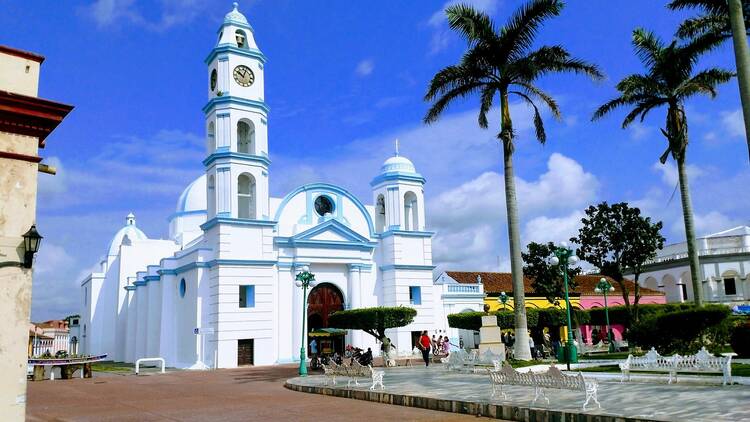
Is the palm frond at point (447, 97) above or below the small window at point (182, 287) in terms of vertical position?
above

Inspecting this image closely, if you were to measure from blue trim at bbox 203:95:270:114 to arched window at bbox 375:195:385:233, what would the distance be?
31.5 feet

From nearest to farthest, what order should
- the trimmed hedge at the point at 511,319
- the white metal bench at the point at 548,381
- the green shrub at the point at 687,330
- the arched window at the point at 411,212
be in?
the white metal bench at the point at 548,381, the green shrub at the point at 687,330, the trimmed hedge at the point at 511,319, the arched window at the point at 411,212

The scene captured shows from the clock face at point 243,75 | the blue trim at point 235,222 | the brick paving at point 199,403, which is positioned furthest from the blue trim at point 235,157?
the brick paving at point 199,403

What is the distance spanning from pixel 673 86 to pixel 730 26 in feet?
27.1

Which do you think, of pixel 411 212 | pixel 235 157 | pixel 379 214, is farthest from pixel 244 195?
pixel 411 212

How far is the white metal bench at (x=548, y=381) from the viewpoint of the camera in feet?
36.8

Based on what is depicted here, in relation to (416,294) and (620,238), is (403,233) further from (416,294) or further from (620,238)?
(620,238)

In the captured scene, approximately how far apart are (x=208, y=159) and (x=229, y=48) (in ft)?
19.0

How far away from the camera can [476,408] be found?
492 inches

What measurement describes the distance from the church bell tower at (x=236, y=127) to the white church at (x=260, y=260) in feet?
0.18

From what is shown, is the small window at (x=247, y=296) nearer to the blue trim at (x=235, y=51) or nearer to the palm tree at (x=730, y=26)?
the blue trim at (x=235, y=51)

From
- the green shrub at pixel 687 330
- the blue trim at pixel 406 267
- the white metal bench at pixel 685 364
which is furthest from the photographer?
the blue trim at pixel 406 267

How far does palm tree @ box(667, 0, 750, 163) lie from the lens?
13211 millimetres

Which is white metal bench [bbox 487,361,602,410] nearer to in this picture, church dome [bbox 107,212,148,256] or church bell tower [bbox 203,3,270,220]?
church bell tower [bbox 203,3,270,220]
